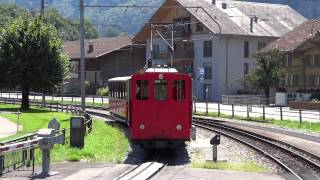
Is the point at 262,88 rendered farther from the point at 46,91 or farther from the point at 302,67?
the point at 46,91

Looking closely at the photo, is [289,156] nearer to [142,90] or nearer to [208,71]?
[142,90]

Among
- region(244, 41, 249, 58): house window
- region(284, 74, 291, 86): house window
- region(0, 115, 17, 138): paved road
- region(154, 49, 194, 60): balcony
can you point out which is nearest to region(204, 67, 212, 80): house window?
region(154, 49, 194, 60): balcony

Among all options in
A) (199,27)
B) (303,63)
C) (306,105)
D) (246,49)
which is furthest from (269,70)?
(199,27)

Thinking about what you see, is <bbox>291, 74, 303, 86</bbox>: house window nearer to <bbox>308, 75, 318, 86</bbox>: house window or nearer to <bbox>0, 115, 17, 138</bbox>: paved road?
<bbox>308, 75, 318, 86</bbox>: house window

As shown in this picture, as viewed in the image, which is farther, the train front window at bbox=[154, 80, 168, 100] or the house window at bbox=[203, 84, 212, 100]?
the house window at bbox=[203, 84, 212, 100]

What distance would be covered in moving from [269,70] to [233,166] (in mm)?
49487

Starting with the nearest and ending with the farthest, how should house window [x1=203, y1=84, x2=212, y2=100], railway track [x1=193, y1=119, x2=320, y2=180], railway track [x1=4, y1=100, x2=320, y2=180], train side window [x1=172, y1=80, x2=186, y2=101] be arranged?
railway track [x1=4, y1=100, x2=320, y2=180] → railway track [x1=193, y1=119, x2=320, y2=180] → train side window [x1=172, y1=80, x2=186, y2=101] → house window [x1=203, y1=84, x2=212, y2=100]

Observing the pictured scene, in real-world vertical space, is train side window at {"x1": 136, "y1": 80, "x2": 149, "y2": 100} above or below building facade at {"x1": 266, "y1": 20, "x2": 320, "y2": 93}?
below

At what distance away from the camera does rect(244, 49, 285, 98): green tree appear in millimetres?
66312

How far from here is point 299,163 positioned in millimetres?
19484

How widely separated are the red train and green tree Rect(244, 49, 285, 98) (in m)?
46.2

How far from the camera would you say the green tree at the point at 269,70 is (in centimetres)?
6631

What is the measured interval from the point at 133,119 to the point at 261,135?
1041cm

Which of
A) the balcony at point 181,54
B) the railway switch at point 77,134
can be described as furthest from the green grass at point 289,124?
the balcony at point 181,54
